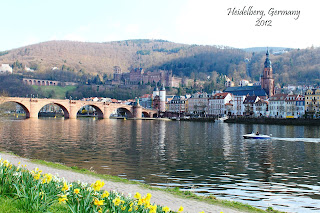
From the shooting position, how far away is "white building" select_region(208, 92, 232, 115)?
130 meters

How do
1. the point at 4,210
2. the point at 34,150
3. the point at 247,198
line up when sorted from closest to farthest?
the point at 4,210 → the point at 247,198 → the point at 34,150

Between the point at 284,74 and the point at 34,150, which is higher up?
the point at 284,74

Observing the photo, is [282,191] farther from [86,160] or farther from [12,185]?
[86,160]

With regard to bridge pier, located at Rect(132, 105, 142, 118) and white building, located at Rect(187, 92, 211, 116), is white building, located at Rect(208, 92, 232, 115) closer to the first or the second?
white building, located at Rect(187, 92, 211, 116)

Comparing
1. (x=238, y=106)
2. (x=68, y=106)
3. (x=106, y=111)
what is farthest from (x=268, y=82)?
(x=68, y=106)

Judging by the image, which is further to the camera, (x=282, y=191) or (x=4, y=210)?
(x=282, y=191)

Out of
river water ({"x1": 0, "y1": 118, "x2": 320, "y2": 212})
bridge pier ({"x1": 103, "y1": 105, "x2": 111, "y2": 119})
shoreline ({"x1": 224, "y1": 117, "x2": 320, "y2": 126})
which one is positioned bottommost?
river water ({"x1": 0, "y1": 118, "x2": 320, "y2": 212})

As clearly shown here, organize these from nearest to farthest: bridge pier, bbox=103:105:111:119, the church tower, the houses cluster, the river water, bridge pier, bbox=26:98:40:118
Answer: the river water → bridge pier, bbox=26:98:40:118 → the houses cluster → bridge pier, bbox=103:105:111:119 → the church tower

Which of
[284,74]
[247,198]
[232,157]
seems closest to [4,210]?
[247,198]

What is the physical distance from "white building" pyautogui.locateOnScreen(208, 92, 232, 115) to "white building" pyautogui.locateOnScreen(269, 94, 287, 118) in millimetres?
18994

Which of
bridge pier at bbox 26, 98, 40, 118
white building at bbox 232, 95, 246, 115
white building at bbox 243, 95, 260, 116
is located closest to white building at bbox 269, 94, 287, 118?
white building at bbox 243, 95, 260, 116

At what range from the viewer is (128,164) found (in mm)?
21469

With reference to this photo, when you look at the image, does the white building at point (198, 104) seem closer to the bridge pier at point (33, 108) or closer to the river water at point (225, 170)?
the bridge pier at point (33, 108)

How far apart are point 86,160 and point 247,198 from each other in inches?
489
